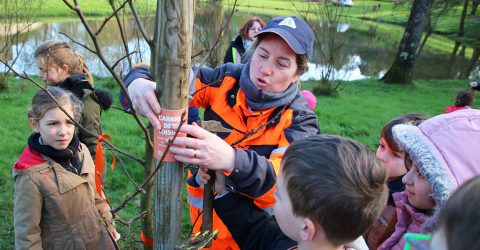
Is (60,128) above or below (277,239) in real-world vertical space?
above

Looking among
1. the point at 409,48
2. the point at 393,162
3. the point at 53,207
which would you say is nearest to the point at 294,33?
the point at 393,162

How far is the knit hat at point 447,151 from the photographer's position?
4.89 feet

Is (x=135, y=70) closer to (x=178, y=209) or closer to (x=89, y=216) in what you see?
(x=178, y=209)

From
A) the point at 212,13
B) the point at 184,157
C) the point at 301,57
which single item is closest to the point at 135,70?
the point at 184,157

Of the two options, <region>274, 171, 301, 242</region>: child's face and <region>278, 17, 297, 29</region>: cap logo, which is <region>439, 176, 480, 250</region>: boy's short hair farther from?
<region>278, 17, 297, 29</region>: cap logo

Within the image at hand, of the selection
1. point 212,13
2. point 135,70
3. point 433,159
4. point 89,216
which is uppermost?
point 212,13

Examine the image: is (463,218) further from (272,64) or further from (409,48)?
(409,48)

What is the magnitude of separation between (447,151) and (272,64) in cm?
80

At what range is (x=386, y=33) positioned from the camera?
23828 millimetres

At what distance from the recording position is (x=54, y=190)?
2.25 metres

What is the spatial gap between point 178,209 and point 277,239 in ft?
1.50

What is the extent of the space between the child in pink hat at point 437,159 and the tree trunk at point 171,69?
0.98 m

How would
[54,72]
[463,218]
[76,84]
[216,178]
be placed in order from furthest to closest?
[54,72] < [76,84] < [216,178] < [463,218]

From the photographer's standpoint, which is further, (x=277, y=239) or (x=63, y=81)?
(x=63, y=81)
